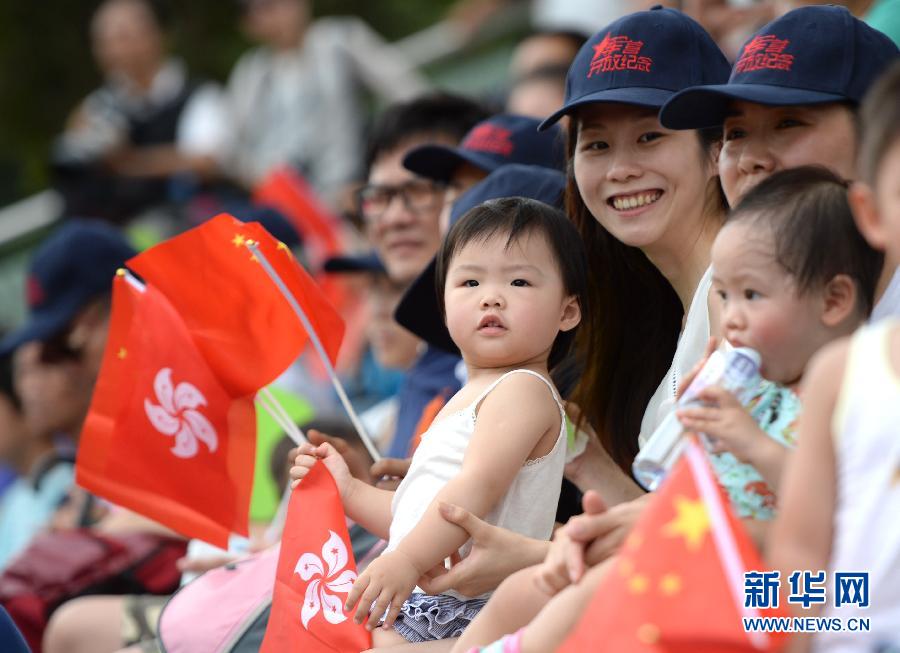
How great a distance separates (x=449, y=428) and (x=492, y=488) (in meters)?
0.24

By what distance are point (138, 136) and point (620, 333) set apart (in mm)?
5364

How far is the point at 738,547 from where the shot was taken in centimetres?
227

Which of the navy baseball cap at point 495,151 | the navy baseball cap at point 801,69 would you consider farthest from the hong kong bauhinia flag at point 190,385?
the navy baseball cap at point 801,69

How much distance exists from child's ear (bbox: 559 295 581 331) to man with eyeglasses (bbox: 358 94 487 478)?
1473 millimetres

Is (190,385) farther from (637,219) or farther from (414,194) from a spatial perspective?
(414,194)

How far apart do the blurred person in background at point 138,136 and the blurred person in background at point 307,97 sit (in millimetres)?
277

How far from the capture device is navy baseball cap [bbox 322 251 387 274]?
6.00 meters

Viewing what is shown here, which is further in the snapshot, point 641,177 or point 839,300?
point 641,177

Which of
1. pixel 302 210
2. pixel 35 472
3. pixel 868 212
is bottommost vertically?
pixel 35 472

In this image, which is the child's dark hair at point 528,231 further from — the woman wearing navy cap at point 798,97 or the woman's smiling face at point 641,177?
the woman wearing navy cap at point 798,97

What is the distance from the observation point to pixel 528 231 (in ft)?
11.1

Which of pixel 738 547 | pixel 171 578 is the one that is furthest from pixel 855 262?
pixel 171 578

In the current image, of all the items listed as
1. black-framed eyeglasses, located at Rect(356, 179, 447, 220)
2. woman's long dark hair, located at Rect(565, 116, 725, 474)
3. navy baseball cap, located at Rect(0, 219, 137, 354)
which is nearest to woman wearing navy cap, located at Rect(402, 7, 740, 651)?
woman's long dark hair, located at Rect(565, 116, 725, 474)

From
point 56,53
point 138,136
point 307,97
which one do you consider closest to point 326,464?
point 138,136
